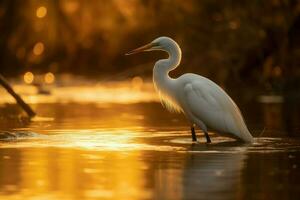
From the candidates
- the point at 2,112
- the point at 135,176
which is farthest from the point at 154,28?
the point at 135,176

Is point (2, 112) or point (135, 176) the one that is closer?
point (135, 176)

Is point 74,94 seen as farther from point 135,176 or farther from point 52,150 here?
point 135,176

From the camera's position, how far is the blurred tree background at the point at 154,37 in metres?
22.2

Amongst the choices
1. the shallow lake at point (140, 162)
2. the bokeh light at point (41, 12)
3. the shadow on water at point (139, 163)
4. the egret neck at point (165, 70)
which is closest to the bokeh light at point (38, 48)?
the bokeh light at point (41, 12)

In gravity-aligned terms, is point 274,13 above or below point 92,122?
above

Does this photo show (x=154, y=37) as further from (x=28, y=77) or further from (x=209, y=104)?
(x=209, y=104)

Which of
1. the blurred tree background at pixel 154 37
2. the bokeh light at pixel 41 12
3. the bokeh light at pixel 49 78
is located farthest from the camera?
the bokeh light at pixel 49 78

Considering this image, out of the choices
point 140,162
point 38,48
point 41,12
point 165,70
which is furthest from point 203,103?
point 38,48

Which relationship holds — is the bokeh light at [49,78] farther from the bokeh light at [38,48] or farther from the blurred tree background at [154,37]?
the blurred tree background at [154,37]

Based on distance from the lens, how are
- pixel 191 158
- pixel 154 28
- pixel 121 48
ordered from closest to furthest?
pixel 191 158 → pixel 154 28 → pixel 121 48

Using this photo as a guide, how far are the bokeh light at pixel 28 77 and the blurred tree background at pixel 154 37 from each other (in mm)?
375

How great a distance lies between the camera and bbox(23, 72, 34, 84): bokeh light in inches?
1135

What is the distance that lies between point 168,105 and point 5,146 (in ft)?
7.95

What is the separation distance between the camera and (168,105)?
13.2 meters
